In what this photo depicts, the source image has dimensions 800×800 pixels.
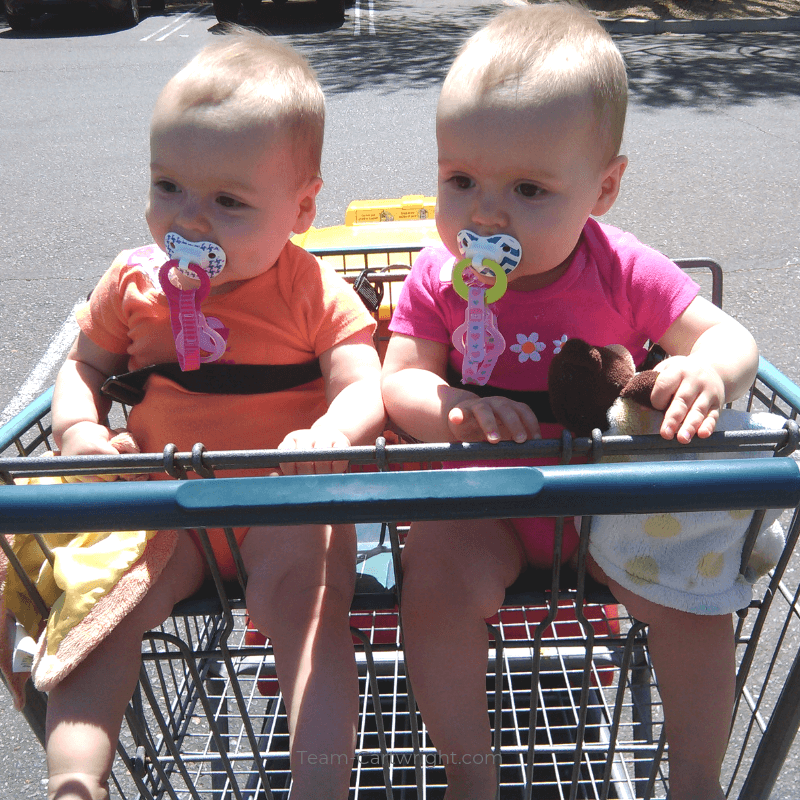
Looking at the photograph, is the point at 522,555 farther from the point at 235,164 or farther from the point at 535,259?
the point at 235,164

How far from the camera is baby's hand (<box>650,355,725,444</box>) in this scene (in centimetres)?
124

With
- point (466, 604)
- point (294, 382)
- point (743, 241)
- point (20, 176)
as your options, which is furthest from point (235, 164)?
point (20, 176)

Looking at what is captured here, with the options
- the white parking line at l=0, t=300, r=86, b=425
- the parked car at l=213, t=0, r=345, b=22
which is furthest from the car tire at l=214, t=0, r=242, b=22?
the white parking line at l=0, t=300, r=86, b=425

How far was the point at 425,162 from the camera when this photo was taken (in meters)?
6.41

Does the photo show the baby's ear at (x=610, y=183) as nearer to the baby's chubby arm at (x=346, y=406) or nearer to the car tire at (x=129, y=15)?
the baby's chubby arm at (x=346, y=406)

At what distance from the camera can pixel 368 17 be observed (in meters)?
14.8

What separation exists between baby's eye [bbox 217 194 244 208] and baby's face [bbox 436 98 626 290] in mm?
388

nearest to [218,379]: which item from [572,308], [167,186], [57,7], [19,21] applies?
[167,186]

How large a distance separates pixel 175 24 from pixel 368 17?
11.5 ft

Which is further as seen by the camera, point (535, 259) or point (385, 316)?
point (385, 316)

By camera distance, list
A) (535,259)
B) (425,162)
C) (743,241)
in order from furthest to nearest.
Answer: (425,162), (743,241), (535,259)

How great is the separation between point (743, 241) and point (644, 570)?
4.11 metres

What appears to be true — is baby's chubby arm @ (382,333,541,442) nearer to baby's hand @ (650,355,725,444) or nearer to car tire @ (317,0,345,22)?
baby's hand @ (650,355,725,444)

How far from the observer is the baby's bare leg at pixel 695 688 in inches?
53.9
